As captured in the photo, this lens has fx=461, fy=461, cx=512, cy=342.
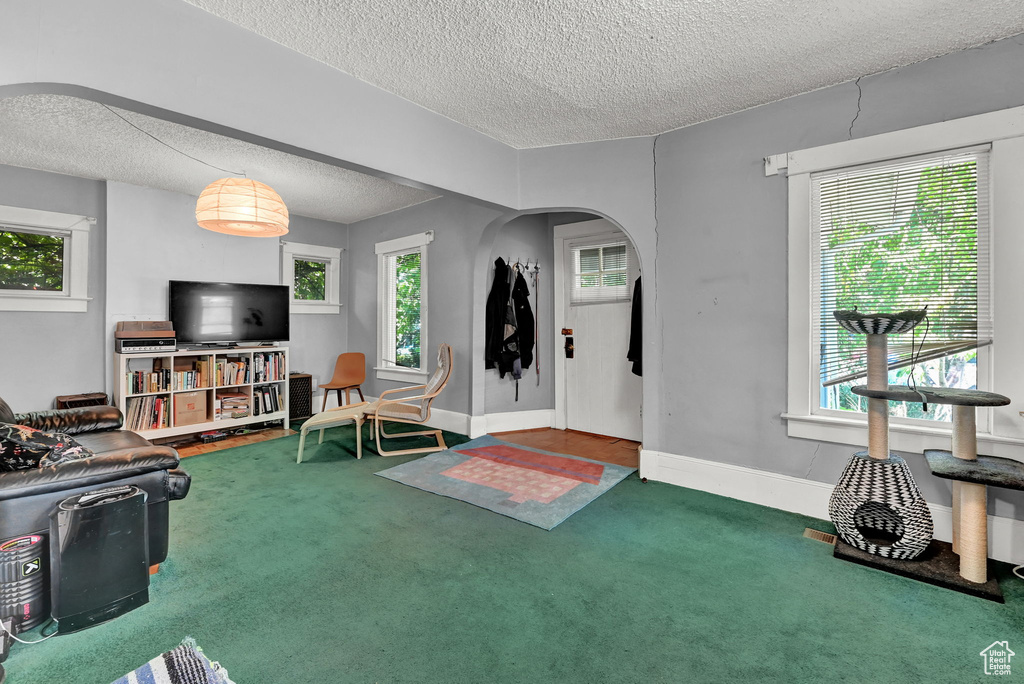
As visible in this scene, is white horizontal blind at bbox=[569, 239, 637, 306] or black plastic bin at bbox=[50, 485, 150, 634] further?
white horizontal blind at bbox=[569, 239, 637, 306]

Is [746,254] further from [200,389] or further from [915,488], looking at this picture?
[200,389]

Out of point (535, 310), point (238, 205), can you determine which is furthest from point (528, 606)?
point (535, 310)

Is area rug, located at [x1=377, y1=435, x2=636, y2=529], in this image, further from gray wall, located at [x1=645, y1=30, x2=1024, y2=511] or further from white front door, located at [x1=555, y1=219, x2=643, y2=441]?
white front door, located at [x1=555, y1=219, x2=643, y2=441]

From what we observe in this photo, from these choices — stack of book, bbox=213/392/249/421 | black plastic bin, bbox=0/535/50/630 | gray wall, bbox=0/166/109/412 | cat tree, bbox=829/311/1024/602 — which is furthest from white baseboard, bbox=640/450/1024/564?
gray wall, bbox=0/166/109/412

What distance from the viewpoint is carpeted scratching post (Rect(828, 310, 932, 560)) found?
2.10 meters

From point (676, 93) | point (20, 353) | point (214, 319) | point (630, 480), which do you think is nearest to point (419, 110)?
point (676, 93)

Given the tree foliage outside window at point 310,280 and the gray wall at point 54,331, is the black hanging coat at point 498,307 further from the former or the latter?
the gray wall at point 54,331

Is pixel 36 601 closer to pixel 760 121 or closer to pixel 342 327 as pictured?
pixel 760 121

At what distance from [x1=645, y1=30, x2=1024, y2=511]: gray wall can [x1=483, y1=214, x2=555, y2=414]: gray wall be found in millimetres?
1794

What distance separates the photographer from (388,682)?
57.4 inches

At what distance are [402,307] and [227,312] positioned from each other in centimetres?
182

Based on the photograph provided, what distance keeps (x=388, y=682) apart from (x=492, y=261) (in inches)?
150

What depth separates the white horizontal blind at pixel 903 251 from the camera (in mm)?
2260

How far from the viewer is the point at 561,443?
4.39 m
